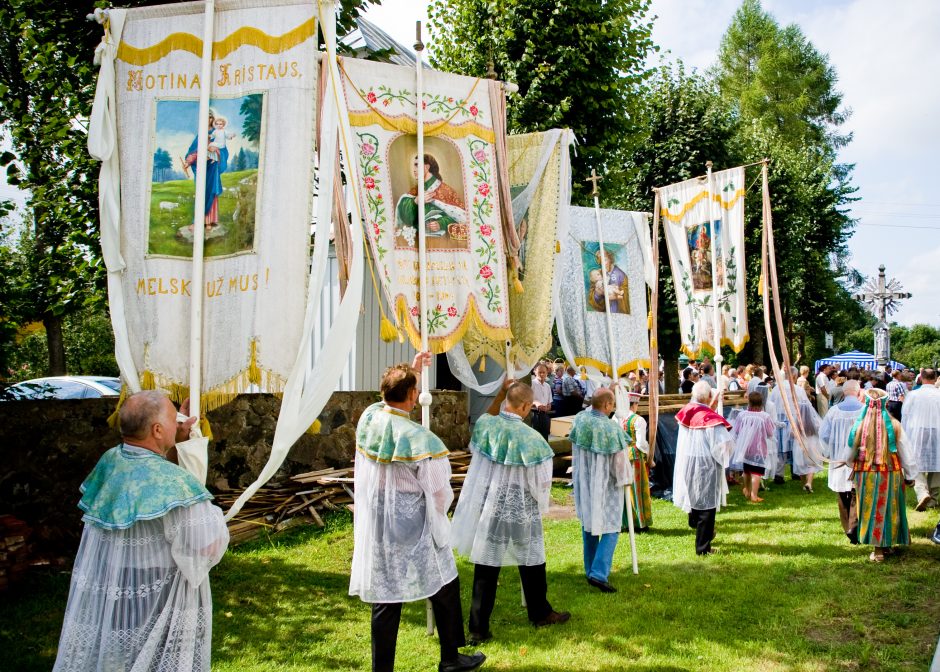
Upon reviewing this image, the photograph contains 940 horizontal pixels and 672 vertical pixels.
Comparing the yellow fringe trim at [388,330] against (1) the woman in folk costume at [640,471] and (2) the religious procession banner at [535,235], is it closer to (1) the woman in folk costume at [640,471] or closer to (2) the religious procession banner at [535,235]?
(2) the religious procession banner at [535,235]

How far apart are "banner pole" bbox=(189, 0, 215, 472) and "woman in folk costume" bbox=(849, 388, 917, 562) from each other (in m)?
6.36

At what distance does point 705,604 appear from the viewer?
6.45 meters

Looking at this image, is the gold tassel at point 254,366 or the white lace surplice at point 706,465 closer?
the gold tassel at point 254,366

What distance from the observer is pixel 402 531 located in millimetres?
4574

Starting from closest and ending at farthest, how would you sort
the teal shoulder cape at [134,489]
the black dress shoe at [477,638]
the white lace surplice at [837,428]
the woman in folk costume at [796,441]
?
the teal shoulder cape at [134,489] → the black dress shoe at [477,638] → the white lace surplice at [837,428] → the woman in folk costume at [796,441]

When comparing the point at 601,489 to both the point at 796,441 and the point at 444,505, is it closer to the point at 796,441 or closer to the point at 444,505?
the point at 444,505

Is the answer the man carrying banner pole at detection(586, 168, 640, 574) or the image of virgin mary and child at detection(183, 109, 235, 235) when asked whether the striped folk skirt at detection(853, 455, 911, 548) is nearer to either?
the man carrying banner pole at detection(586, 168, 640, 574)

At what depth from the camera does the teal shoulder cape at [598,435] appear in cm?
671

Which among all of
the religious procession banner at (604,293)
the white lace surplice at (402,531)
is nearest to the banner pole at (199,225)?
the white lace surplice at (402,531)

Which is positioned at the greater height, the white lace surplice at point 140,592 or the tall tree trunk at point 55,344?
the tall tree trunk at point 55,344

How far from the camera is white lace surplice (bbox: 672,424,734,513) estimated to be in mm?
7906

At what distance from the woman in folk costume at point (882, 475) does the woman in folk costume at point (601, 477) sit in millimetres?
2645

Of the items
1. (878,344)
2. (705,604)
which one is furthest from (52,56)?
(878,344)

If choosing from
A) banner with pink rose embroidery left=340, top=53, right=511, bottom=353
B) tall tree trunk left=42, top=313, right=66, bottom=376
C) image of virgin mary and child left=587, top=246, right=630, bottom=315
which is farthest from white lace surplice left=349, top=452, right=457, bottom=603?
tall tree trunk left=42, top=313, right=66, bottom=376
